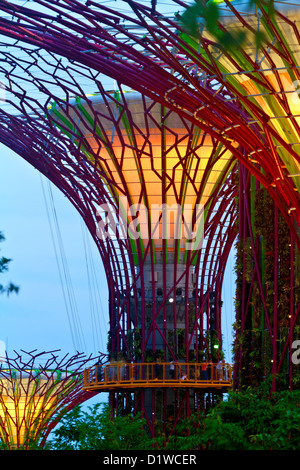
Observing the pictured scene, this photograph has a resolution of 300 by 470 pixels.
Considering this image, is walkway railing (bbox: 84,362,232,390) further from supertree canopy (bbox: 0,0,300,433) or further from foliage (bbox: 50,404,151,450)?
foliage (bbox: 50,404,151,450)

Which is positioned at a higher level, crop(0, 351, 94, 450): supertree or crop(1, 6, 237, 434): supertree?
crop(1, 6, 237, 434): supertree

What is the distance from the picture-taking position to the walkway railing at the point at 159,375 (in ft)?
138

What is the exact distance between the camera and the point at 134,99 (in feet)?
141

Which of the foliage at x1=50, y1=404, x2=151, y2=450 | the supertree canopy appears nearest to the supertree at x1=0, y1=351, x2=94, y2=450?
the supertree canopy

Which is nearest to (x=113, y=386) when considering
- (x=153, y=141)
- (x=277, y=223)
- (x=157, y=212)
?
(x=157, y=212)

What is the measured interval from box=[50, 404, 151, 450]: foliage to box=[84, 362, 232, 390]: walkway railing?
20.0 meters

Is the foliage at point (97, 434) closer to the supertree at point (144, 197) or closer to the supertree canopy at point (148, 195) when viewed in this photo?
the supertree canopy at point (148, 195)

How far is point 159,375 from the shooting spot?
42.8m

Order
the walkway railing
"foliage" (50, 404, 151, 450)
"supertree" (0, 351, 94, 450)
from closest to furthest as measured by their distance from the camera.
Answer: "foliage" (50, 404, 151, 450)
the walkway railing
"supertree" (0, 351, 94, 450)

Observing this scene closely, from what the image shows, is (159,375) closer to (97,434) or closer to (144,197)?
(144,197)

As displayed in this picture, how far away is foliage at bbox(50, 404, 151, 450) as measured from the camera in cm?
1994
